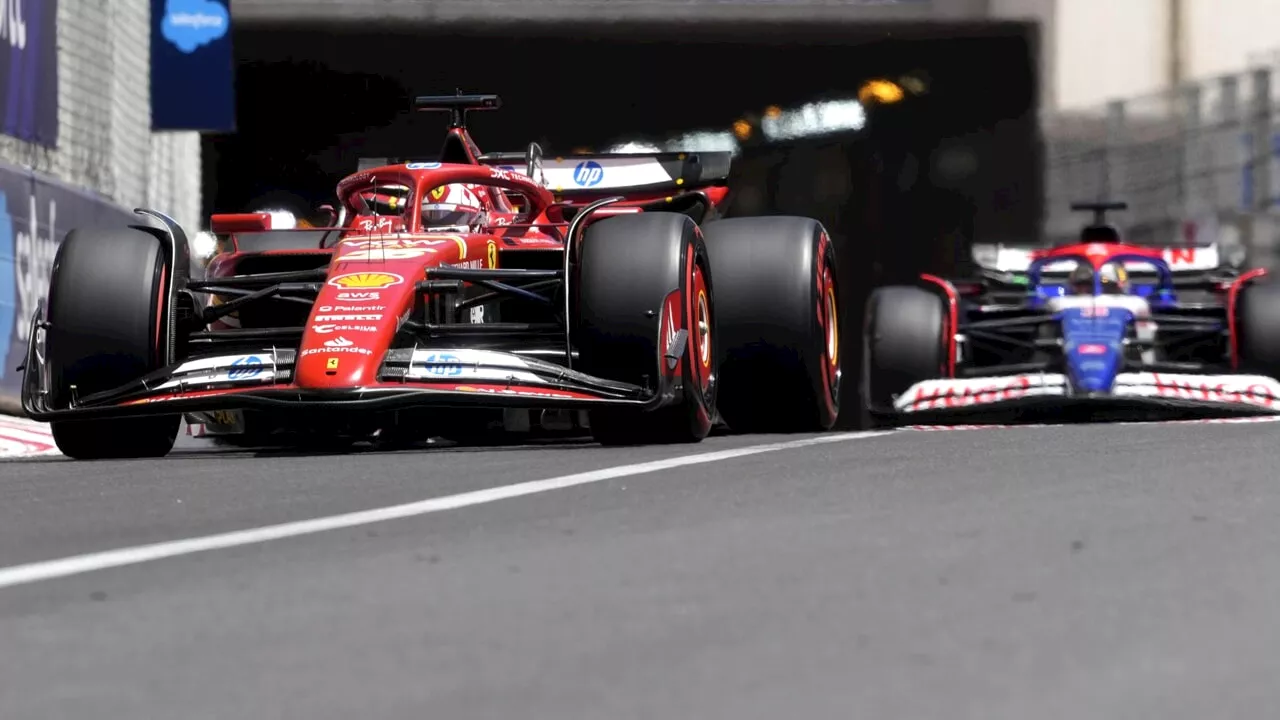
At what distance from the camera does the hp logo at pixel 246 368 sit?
883cm

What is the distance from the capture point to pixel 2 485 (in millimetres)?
7805

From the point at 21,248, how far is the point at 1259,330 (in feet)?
23.6

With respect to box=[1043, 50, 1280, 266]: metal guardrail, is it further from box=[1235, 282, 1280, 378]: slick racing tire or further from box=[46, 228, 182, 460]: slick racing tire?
box=[46, 228, 182, 460]: slick racing tire

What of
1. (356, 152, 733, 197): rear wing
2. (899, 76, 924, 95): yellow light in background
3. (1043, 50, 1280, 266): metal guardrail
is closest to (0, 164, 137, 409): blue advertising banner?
(356, 152, 733, 197): rear wing

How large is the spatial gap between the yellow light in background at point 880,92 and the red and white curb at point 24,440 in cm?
1842

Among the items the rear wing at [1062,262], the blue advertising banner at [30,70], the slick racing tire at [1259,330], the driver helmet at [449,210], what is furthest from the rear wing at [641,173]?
the blue advertising banner at [30,70]

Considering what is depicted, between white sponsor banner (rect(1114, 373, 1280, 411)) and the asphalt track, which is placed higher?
the asphalt track

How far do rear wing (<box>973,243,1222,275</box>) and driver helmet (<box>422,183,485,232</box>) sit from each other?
16.8 feet

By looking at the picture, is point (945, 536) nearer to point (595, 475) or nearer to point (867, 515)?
point (867, 515)

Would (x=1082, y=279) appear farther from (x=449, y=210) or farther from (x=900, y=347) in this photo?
(x=449, y=210)

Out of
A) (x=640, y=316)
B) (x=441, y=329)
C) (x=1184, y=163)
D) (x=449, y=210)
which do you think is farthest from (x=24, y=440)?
(x=1184, y=163)

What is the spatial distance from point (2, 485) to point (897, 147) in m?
25.6

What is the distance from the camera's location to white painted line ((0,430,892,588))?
17.0ft

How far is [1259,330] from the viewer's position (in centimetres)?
1333
